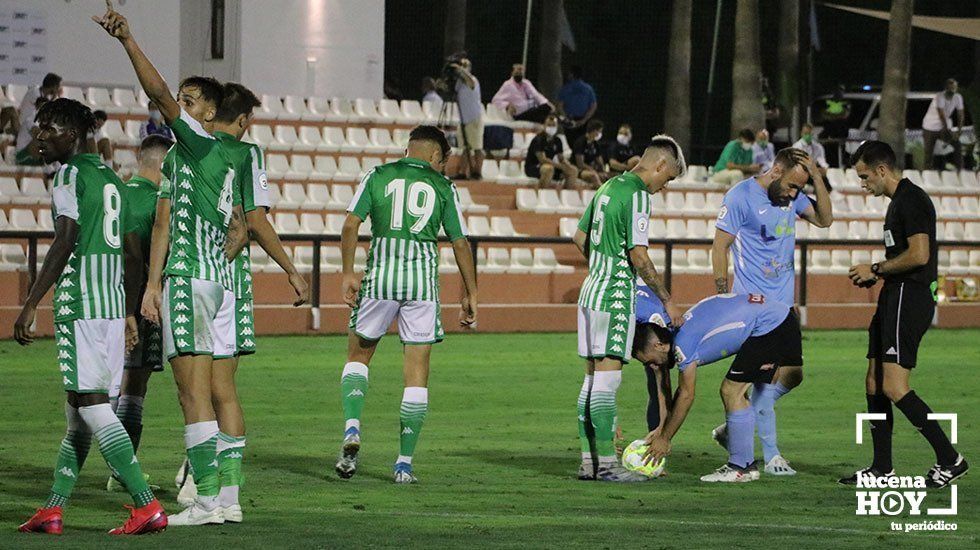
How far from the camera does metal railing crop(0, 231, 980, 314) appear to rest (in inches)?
801

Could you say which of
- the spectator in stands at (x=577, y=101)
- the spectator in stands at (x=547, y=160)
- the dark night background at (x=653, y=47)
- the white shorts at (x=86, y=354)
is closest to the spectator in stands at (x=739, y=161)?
the spectator in stands at (x=577, y=101)

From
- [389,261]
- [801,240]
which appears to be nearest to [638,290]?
[389,261]

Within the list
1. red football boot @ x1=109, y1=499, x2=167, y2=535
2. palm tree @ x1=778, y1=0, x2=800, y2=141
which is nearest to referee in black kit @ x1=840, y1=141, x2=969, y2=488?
red football boot @ x1=109, y1=499, x2=167, y2=535

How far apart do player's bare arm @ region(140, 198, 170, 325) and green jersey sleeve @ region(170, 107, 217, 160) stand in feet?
1.16

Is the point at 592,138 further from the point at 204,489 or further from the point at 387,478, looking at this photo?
the point at 204,489

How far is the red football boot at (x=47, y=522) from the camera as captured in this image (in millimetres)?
8273

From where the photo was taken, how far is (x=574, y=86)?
32.3 meters

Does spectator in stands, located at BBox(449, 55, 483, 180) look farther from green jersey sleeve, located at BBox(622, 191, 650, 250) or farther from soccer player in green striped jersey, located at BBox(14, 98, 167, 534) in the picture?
soccer player in green striped jersey, located at BBox(14, 98, 167, 534)

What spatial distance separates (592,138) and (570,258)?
3475 mm

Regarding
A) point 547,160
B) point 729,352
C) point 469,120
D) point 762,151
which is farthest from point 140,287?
point 762,151

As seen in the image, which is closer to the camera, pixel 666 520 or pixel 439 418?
pixel 666 520

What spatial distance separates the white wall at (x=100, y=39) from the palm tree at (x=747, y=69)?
39.1 feet

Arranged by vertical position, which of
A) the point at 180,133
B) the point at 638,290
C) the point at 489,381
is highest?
the point at 180,133

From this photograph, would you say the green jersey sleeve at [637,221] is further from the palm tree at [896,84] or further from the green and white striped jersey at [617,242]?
the palm tree at [896,84]
